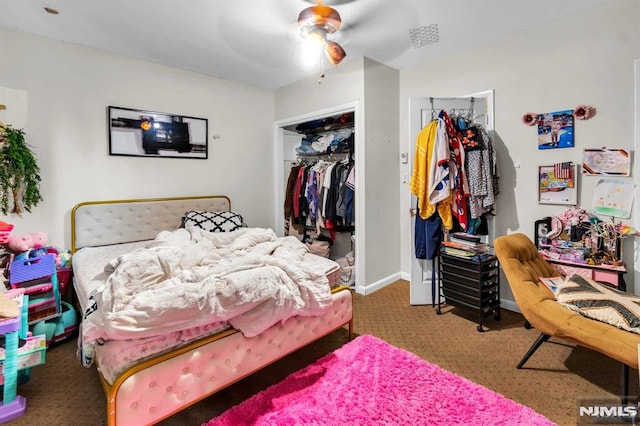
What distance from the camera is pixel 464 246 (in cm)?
265

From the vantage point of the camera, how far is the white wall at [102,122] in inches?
105

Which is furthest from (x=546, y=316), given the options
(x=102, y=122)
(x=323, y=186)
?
(x=102, y=122)

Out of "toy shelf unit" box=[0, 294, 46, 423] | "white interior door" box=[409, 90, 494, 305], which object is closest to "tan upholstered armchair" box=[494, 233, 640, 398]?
"white interior door" box=[409, 90, 494, 305]

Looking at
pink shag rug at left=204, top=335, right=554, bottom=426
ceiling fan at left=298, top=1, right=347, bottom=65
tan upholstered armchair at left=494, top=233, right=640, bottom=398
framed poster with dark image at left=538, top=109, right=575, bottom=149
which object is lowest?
pink shag rug at left=204, top=335, right=554, bottom=426

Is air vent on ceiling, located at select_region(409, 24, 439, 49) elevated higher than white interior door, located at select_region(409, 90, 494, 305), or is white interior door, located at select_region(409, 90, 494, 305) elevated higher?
air vent on ceiling, located at select_region(409, 24, 439, 49)

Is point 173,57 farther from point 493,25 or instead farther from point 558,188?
point 558,188

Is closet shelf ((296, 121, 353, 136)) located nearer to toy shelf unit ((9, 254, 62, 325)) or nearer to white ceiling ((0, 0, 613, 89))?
white ceiling ((0, 0, 613, 89))

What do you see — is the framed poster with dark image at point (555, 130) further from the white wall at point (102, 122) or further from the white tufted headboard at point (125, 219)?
the white tufted headboard at point (125, 219)

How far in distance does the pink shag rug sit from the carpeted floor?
127mm

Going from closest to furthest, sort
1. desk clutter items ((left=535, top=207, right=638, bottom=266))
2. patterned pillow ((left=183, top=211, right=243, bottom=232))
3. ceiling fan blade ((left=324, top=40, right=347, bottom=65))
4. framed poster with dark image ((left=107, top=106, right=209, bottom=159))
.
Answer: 1. desk clutter items ((left=535, top=207, right=638, bottom=266))
2. ceiling fan blade ((left=324, top=40, right=347, bottom=65))
3. framed poster with dark image ((left=107, top=106, right=209, bottom=159))
4. patterned pillow ((left=183, top=211, right=243, bottom=232))

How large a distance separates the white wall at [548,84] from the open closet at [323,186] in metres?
1.26

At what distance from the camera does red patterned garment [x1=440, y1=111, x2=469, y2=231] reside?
271 centimetres

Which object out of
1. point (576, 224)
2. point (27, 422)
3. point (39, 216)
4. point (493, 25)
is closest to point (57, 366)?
point (27, 422)

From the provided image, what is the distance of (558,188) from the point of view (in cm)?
253
